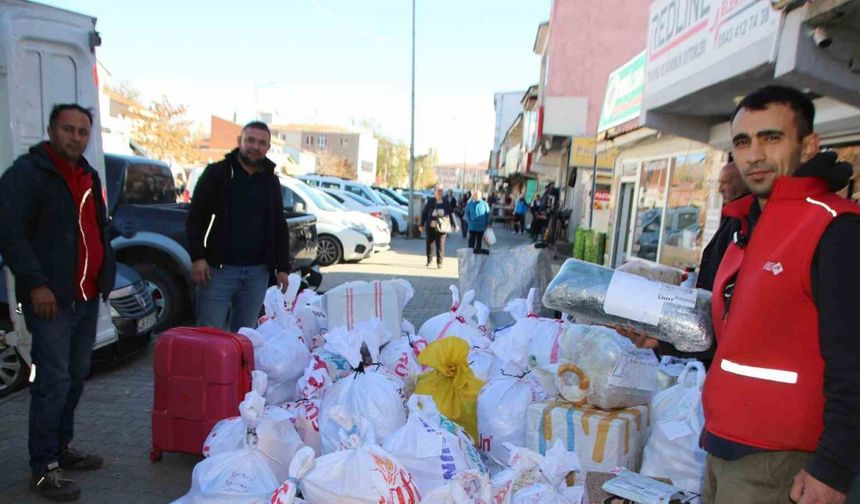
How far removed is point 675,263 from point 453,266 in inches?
231

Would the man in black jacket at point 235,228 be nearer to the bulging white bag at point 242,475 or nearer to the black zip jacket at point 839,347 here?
the bulging white bag at point 242,475

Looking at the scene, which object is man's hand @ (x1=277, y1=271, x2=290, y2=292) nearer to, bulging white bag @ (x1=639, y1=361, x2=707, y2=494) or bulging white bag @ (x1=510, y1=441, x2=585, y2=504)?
bulging white bag @ (x1=510, y1=441, x2=585, y2=504)

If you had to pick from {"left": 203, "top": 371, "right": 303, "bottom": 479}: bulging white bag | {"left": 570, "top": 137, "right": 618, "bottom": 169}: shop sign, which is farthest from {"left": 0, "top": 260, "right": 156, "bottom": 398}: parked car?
{"left": 570, "top": 137, "right": 618, "bottom": 169}: shop sign

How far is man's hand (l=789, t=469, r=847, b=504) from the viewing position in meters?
1.38

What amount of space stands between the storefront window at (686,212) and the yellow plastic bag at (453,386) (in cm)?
520

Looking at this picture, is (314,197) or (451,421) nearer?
(451,421)

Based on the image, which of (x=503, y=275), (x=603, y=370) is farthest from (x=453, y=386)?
(x=503, y=275)

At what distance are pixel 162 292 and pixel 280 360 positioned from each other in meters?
3.23

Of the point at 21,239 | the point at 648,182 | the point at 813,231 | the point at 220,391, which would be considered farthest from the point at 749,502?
the point at 648,182

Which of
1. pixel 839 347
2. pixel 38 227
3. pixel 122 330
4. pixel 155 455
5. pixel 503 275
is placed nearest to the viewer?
pixel 839 347

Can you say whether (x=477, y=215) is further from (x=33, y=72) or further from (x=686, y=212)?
(x=33, y=72)

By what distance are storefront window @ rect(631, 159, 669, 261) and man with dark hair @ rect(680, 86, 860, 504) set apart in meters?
7.97

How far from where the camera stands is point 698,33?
559 cm

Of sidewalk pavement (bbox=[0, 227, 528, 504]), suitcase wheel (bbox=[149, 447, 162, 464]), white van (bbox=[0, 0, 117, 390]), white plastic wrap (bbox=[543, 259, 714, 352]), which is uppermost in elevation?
white van (bbox=[0, 0, 117, 390])
